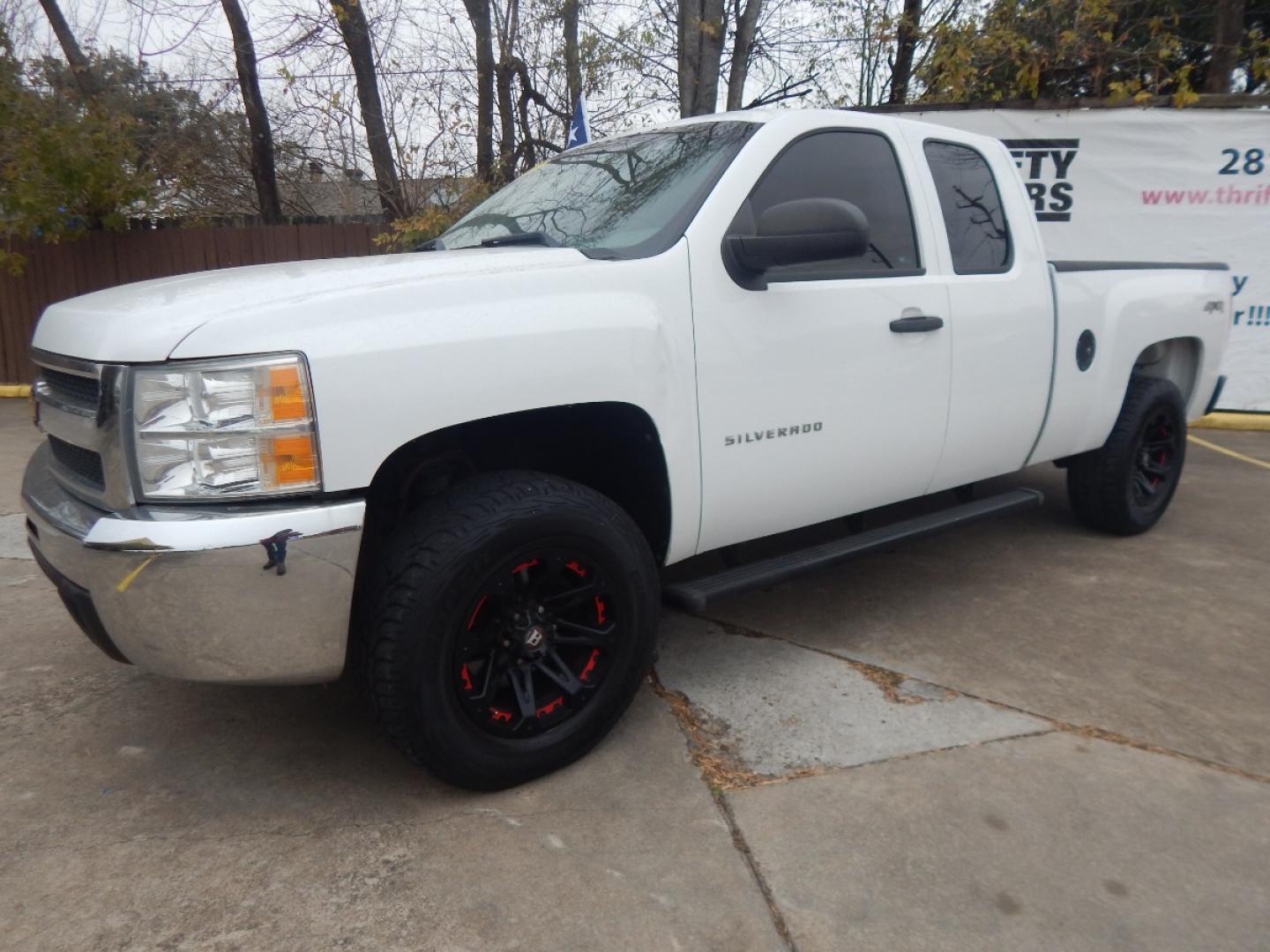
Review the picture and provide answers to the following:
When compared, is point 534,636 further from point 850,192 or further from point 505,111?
point 505,111

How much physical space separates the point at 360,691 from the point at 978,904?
1599 mm

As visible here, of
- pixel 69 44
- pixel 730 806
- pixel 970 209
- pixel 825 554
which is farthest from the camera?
pixel 69 44

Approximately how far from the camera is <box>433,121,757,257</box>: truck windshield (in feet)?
9.95

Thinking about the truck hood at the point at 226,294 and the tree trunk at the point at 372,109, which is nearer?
the truck hood at the point at 226,294

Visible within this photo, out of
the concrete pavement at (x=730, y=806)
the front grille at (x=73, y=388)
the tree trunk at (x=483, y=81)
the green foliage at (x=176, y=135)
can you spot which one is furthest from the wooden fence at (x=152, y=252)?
the front grille at (x=73, y=388)

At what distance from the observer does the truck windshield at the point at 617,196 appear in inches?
119

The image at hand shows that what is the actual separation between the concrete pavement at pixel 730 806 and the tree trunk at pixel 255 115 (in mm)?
9772

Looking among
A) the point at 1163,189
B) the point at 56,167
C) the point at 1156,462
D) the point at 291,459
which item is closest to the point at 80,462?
the point at 291,459

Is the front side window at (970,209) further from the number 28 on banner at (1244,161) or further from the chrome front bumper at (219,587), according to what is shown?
the number 28 on banner at (1244,161)

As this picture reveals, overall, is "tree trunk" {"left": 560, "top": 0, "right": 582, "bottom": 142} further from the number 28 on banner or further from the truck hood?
the truck hood

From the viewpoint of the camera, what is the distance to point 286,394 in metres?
2.20

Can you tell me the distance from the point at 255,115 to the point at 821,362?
1120 cm

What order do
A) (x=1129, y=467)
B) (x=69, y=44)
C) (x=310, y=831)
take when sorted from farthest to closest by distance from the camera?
1. (x=69, y=44)
2. (x=1129, y=467)
3. (x=310, y=831)

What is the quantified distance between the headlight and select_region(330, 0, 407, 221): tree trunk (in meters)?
8.97
